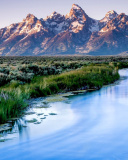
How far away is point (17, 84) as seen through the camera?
19.8m

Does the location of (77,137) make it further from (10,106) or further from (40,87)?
(40,87)

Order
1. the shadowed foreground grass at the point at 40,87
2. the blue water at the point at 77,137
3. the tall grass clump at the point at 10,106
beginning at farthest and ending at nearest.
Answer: the shadowed foreground grass at the point at 40,87 < the tall grass clump at the point at 10,106 < the blue water at the point at 77,137

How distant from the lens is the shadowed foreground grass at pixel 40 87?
1288 centimetres

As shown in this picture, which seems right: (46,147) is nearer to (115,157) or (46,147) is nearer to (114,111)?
(115,157)

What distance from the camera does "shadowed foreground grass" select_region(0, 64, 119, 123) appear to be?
12.9 meters

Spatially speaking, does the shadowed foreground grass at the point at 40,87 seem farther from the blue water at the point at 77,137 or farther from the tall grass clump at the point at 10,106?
→ the blue water at the point at 77,137

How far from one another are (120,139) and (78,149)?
5.72 feet

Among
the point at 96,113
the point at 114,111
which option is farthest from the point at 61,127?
the point at 114,111

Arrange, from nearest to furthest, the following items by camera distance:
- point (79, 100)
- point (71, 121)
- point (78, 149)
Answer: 1. point (78, 149)
2. point (71, 121)
3. point (79, 100)

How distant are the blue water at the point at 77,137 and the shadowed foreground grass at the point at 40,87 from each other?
174 centimetres

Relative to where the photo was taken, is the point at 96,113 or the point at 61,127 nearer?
the point at 61,127

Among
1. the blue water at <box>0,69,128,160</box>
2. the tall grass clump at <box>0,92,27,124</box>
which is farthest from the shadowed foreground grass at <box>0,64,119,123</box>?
the blue water at <box>0,69,128,160</box>

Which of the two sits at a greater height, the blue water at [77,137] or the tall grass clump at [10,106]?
the tall grass clump at [10,106]

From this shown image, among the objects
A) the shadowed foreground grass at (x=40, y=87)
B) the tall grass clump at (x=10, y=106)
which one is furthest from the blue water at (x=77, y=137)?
the shadowed foreground grass at (x=40, y=87)
